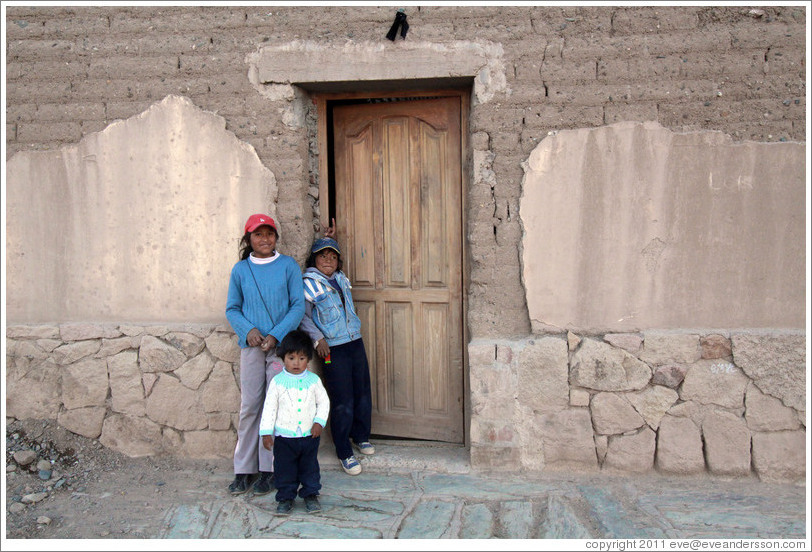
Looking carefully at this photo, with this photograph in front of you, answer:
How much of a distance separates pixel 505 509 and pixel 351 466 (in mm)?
1017

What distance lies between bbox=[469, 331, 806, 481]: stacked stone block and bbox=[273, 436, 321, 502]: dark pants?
103 cm

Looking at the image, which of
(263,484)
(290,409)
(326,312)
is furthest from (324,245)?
(263,484)

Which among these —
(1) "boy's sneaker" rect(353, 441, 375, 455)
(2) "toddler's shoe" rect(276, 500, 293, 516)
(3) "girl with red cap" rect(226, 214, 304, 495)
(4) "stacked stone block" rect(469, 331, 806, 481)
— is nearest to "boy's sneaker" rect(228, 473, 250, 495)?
(3) "girl with red cap" rect(226, 214, 304, 495)

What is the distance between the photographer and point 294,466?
3109 millimetres

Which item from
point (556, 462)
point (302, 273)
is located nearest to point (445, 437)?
point (556, 462)

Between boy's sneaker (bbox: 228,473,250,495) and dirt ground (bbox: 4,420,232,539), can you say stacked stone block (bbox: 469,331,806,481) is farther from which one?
dirt ground (bbox: 4,420,232,539)

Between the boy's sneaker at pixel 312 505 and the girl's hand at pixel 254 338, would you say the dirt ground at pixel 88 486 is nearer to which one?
the boy's sneaker at pixel 312 505

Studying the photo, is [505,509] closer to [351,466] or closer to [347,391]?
[351,466]

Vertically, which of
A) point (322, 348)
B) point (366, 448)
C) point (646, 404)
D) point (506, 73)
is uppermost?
point (506, 73)

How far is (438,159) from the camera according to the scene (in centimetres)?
387

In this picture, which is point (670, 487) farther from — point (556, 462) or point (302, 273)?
point (302, 273)

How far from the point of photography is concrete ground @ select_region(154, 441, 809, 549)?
2.96 metres

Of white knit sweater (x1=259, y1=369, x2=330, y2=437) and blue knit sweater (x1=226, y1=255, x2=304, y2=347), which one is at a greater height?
blue knit sweater (x1=226, y1=255, x2=304, y2=347)

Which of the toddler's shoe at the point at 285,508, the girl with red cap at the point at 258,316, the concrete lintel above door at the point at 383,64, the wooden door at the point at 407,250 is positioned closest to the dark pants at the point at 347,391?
the wooden door at the point at 407,250
